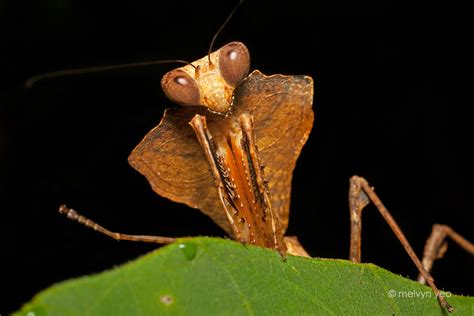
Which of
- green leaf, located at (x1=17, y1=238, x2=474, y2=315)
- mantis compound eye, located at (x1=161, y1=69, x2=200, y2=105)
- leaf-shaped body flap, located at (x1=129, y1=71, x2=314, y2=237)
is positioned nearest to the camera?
green leaf, located at (x1=17, y1=238, x2=474, y2=315)

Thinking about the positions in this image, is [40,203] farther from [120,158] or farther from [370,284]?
[370,284]

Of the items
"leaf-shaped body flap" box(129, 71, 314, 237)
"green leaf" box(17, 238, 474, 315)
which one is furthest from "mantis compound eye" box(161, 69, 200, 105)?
"green leaf" box(17, 238, 474, 315)

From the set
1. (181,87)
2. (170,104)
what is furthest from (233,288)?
(170,104)

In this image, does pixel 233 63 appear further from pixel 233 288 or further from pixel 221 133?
pixel 233 288

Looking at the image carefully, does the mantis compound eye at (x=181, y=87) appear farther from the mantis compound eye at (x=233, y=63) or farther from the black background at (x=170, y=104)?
the black background at (x=170, y=104)

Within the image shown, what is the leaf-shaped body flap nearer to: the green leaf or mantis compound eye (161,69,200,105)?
mantis compound eye (161,69,200,105)
